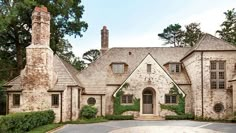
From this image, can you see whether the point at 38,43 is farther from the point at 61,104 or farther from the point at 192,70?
the point at 192,70

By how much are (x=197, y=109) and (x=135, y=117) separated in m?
6.29

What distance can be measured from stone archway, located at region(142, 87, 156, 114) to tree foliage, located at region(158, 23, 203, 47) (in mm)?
32791

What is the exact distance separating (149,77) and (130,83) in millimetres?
→ 2100

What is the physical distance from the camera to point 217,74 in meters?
31.1

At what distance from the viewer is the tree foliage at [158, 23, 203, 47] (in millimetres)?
64625

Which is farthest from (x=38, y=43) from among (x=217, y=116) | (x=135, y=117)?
(x=217, y=116)

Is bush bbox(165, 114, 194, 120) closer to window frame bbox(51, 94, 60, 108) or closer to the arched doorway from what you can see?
the arched doorway

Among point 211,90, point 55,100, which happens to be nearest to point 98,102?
point 55,100

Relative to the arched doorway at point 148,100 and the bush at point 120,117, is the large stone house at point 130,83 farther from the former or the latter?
the bush at point 120,117

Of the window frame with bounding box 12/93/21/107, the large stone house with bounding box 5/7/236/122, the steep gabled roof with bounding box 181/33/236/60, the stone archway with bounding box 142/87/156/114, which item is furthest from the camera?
the stone archway with bounding box 142/87/156/114

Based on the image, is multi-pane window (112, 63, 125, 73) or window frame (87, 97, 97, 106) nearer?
window frame (87, 97, 97, 106)

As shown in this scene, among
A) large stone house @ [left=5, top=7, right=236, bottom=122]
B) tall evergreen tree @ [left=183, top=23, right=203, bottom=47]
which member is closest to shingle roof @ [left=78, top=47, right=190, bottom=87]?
large stone house @ [left=5, top=7, right=236, bottom=122]

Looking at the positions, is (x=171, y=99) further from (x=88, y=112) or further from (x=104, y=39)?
(x=104, y=39)

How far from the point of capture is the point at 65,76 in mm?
29156
